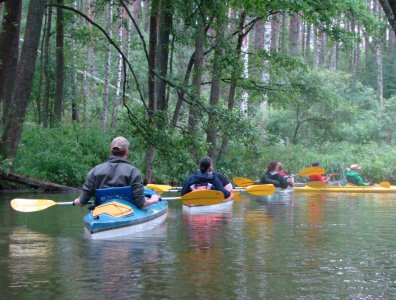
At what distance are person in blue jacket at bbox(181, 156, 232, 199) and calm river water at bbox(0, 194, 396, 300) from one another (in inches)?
31.9

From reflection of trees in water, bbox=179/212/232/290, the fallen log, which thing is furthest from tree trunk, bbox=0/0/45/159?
reflection of trees in water, bbox=179/212/232/290

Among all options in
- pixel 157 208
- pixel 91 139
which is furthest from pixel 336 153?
pixel 157 208

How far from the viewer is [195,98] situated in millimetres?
17031

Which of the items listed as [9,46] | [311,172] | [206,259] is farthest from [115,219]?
[9,46]

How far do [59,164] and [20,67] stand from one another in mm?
5039

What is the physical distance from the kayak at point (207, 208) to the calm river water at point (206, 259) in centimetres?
64

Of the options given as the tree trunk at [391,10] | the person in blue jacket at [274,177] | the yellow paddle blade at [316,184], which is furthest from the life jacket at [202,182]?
the tree trunk at [391,10]

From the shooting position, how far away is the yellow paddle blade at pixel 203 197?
13.2m

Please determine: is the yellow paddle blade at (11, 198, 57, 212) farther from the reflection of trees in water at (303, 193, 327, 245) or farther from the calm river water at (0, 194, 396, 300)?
the reflection of trees in water at (303, 193, 327, 245)

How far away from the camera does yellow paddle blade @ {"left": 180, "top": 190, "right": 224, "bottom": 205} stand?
13.2m

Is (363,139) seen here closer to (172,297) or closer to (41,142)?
(41,142)

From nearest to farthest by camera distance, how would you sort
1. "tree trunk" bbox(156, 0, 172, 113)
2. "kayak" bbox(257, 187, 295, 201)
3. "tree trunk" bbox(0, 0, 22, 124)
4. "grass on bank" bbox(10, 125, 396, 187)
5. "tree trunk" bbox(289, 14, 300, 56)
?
"tree trunk" bbox(0, 0, 22, 124), "kayak" bbox(257, 187, 295, 201), "grass on bank" bbox(10, 125, 396, 187), "tree trunk" bbox(156, 0, 172, 113), "tree trunk" bbox(289, 14, 300, 56)

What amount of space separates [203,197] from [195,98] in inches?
169

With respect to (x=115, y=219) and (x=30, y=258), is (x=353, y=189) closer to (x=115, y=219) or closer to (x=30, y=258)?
(x=115, y=219)
